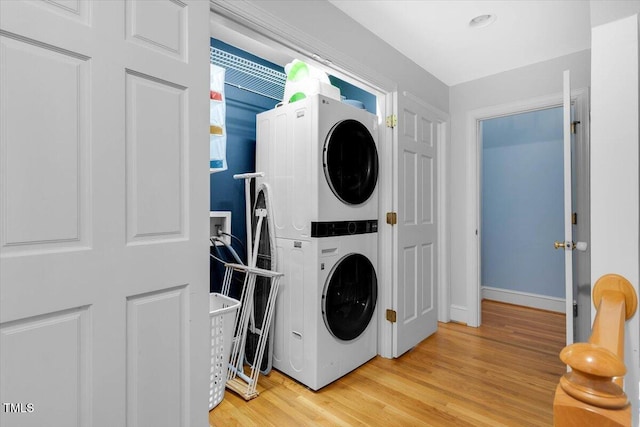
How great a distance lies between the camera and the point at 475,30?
7.78 feet

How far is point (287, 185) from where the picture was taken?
7.32 ft

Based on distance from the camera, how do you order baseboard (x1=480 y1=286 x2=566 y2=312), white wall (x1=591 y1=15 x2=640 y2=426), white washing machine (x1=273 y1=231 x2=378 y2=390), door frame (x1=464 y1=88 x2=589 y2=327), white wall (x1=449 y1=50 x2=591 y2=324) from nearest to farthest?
white wall (x1=591 y1=15 x2=640 y2=426)
white washing machine (x1=273 y1=231 x2=378 y2=390)
white wall (x1=449 y1=50 x2=591 y2=324)
door frame (x1=464 y1=88 x2=589 y2=327)
baseboard (x1=480 y1=286 x2=566 y2=312)

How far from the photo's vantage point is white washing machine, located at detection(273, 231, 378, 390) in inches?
80.4

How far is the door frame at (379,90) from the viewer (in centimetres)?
155

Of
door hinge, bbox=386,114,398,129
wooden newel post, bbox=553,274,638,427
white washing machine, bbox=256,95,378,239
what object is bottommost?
wooden newel post, bbox=553,274,638,427

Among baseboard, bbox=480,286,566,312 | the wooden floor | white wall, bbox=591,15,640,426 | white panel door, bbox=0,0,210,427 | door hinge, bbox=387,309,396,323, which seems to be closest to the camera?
white panel door, bbox=0,0,210,427

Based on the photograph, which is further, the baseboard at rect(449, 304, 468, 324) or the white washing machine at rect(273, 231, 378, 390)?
the baseboard at rect(449, 304, 468, 324)

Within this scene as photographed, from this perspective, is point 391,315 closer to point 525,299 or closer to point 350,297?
point 350,297

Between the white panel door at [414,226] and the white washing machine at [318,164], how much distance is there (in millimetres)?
272

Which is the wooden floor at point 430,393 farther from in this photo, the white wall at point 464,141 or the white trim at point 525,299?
the white trim at point 525,299

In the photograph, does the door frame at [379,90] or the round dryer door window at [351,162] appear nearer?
the door frame at [379,90]

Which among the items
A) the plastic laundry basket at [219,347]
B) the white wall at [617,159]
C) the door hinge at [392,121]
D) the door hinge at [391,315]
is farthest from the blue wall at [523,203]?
the plastic laundry basket at [219,347]

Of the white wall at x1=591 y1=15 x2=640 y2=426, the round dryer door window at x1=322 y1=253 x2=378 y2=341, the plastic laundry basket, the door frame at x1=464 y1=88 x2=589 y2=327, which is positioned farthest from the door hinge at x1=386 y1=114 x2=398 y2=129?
the plastic laundry basket

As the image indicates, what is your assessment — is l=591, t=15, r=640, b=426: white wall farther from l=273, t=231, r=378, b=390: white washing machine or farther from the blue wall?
the blue wall
